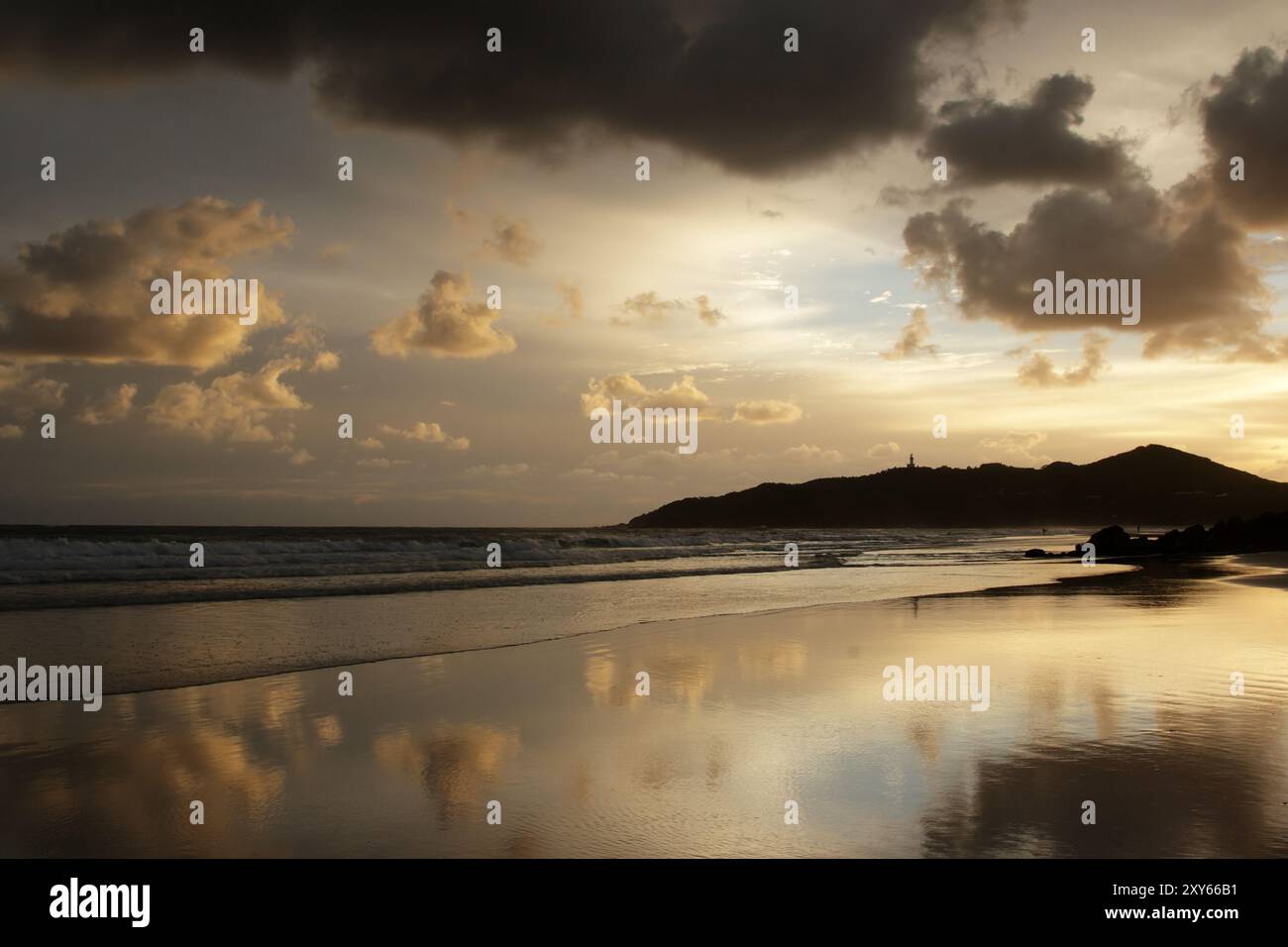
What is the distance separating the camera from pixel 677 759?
6910 millimetres

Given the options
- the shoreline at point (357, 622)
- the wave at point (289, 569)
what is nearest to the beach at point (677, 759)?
the shoreline at point (357, 622)

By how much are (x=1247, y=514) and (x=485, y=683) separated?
135 metres

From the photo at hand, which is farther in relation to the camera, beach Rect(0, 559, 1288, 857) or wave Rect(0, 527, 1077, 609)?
wave Rect(0, 527, 1077, 609)

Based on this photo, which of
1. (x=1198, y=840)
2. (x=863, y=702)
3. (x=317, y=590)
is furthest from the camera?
(x=317, y=590)

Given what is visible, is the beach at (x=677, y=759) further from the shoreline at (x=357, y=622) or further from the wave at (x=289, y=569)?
the wave at (x=289, y=569)

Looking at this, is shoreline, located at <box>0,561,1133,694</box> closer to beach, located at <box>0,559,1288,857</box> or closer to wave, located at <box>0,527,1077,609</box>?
beach, located at <box>0,559,1288,857</box>

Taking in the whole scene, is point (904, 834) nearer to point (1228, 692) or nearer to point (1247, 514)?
point (1228, 692)

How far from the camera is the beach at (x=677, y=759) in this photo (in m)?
5.21

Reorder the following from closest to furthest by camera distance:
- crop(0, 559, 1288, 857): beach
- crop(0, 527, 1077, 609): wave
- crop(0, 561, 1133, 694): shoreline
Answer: crop(0, 559, 1288, 857): beach < crop(0, 561, 1133, 694): shoreline < crop(0, 527, 1077, 609): wave

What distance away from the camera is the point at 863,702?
8891 millimetres

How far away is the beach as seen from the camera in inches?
205

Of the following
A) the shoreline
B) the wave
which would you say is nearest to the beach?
the shoreline
